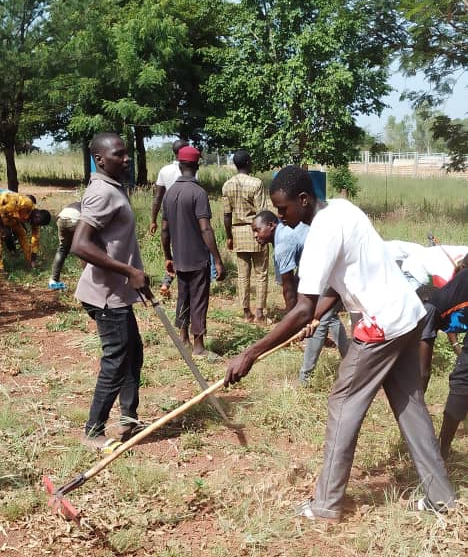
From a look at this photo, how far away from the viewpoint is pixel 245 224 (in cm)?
716

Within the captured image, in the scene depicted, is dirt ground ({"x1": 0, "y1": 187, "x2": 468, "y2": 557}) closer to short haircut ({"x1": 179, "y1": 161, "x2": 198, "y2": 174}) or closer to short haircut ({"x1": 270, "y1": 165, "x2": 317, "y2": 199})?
short haircut ({"x1": 270, "y1": 165, "x2": 317, "y2": 199})

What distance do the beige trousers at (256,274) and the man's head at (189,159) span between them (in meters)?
1.62

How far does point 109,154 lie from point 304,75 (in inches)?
454

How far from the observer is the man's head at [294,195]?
2994 millimetres

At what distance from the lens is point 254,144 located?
15.8 m

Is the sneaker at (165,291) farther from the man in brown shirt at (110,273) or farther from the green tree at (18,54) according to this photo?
the green tree at (18,54)

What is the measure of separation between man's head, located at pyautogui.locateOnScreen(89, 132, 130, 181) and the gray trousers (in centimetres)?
177

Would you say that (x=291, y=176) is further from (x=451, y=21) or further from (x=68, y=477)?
(x=451, y=21)

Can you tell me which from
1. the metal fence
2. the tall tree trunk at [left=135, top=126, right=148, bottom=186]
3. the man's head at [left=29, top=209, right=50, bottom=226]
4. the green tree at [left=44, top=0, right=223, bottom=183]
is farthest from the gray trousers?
the metal fence

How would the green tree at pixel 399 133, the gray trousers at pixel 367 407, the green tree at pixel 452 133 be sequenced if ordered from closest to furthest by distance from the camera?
the gray trousers at pixel 367 407, the green tree at pixel 452 133, the green tree at pixel 399 133

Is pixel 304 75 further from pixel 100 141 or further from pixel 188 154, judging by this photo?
pixel 100 141

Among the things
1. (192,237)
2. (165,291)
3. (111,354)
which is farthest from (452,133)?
(111,354)

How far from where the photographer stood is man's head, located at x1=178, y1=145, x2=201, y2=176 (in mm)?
5773

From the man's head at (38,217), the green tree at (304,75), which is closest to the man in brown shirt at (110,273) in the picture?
the man's head at (38,217)
